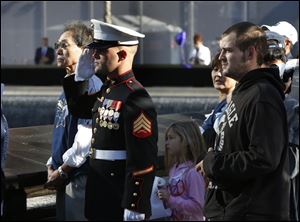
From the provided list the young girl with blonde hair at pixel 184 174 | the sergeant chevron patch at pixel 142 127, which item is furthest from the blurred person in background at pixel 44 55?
the sergeant chevron patch at pixel 142 127

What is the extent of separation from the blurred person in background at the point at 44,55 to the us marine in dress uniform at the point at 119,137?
14220mm

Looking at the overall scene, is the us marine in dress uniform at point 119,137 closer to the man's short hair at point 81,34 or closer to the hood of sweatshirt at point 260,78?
the man's short hair at point 81,34

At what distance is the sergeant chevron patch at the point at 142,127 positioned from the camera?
333 centimetres

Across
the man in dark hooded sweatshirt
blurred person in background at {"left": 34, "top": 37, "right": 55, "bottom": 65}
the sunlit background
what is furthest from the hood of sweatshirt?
the sunlit background

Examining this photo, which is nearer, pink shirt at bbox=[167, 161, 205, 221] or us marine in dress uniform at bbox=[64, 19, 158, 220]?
us marine in dress uniform at bbox=[64, 19, 158, 220]

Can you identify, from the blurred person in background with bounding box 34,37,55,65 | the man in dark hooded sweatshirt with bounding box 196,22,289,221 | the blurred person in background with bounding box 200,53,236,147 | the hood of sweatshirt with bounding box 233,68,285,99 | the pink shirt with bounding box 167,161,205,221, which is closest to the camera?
the man in dark hooded sweatshirt with bounding box 196,22,289,221

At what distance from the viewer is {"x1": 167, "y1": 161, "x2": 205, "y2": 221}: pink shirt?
3916mm

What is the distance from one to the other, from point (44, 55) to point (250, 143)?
618 inches

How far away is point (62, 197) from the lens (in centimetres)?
412

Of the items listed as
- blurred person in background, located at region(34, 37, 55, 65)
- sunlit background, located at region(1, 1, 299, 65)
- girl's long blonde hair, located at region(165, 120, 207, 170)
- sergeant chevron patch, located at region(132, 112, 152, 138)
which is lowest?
girl's long blonde hair, located at region(165, 120, 207, 170)

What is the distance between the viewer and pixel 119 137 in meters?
3.43

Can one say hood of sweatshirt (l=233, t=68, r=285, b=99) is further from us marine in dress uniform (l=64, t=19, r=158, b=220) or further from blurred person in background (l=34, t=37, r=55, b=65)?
blurred person in background (l=34, t=37, r=55, b=65)

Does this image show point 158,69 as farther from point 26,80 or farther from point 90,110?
point 90,110

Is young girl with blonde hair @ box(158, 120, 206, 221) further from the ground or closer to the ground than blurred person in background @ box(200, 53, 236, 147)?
closer to the ground
